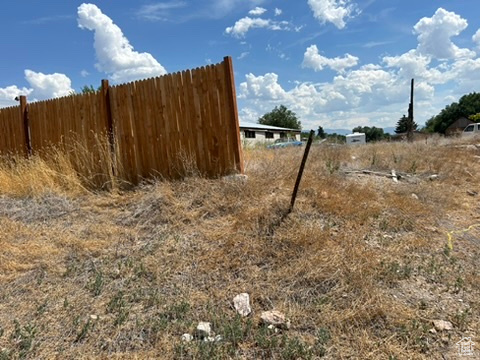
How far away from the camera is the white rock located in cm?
251

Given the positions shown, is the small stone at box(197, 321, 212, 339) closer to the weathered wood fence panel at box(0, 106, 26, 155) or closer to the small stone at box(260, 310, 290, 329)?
the small stone at box(260, 310, 290, 329)

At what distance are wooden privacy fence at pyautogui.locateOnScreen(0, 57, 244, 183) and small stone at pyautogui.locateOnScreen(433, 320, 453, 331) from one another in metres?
3.13

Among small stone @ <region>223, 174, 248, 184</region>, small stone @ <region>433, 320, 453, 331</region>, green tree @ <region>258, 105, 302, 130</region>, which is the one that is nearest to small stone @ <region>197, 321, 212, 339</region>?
small stone @ <region>433, 320, 453, 331</region>

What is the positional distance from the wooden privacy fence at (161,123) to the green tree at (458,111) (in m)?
59.6

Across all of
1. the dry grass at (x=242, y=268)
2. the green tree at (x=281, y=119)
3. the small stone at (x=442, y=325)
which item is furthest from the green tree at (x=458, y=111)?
the small stone at (x=442, y=325)

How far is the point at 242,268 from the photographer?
3.07 meters

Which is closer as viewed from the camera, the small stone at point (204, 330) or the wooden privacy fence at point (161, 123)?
the small stone at point (204, 330)

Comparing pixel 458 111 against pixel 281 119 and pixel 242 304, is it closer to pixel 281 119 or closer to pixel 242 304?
pixel 281 119

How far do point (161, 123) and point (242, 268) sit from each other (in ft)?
10.5

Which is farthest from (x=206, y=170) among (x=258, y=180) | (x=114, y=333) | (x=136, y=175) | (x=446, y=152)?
(x=446, y=152)

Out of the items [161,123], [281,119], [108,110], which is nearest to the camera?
[161,123]

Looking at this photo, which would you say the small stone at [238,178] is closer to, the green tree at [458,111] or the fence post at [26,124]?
the fence post at [26,124]

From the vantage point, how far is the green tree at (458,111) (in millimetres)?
54812

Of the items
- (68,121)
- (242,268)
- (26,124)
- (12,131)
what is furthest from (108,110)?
(242,268)
